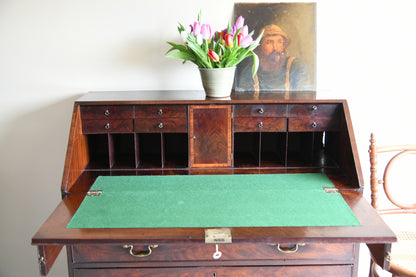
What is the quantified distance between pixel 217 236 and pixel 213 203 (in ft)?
0.73

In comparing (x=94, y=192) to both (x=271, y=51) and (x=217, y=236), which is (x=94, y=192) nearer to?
(x=217, y=236)

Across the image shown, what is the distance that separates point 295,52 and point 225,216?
994mm

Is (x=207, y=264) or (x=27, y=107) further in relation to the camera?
(x=27, y=107)

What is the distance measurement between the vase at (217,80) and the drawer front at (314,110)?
291 mm

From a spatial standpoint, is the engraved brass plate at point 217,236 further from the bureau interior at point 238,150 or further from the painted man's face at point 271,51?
the painted man's face at point 271,51

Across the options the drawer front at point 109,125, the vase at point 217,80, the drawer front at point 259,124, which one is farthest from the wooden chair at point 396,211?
the drawer front at point 109,125

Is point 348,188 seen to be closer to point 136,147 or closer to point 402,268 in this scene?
point 402,268

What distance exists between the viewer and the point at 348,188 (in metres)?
1.52

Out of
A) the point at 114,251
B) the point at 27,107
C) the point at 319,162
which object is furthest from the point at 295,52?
the point at 27,107

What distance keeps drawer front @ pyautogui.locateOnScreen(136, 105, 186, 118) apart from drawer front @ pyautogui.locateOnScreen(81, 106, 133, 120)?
0.04 metres

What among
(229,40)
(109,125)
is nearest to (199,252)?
(109,125)

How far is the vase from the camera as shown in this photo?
166 centimetres

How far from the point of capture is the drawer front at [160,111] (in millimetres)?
1650

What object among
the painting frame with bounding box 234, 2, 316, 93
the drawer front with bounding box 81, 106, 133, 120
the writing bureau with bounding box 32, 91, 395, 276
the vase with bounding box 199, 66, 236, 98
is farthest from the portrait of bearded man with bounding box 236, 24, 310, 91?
the drawer front with bounding box 81, 106, 133, 120
